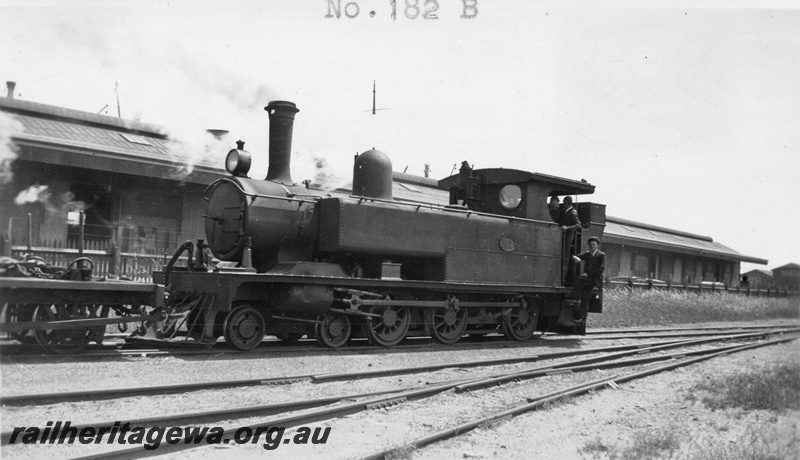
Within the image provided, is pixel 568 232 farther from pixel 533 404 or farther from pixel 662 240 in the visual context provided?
pixel 662 240

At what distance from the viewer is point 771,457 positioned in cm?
457

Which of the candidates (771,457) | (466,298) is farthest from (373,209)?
(771,457)

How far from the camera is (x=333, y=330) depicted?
9.20m

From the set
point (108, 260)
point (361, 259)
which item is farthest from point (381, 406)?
point (108, 260)

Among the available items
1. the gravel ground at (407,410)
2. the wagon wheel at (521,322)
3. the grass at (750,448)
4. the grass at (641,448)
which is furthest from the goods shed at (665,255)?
the grass at (641,448)

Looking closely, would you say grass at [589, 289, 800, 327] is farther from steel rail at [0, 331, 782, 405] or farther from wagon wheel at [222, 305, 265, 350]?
wagon wheel at [222, 305, 265, 350]

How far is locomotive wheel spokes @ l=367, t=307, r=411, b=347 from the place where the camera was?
31.3 ft

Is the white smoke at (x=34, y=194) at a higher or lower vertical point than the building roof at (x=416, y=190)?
lower

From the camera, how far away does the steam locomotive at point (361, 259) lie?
8.51 meters

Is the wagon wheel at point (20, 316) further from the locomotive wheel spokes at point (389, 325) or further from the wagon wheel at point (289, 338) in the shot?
the locomotive wheel spokes at point (389, 325)

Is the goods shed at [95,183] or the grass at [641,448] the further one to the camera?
the goods shed at [95,183]

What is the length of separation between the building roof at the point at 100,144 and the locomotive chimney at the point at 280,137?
12.3ft

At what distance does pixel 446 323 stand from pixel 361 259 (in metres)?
1.78

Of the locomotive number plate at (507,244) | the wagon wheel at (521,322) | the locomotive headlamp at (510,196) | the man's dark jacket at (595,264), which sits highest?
the locomotive headlamp at (510,196)
